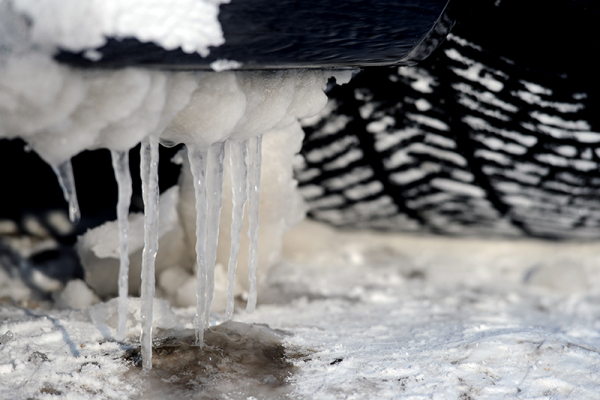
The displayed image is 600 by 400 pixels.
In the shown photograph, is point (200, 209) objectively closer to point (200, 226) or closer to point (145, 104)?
point (200, 226)

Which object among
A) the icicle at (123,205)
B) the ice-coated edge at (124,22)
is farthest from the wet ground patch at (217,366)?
the ice-coated edge at (124,22)

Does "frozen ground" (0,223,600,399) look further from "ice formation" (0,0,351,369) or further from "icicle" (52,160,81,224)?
"icicle" (52,160,81,224)

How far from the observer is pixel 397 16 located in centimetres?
101

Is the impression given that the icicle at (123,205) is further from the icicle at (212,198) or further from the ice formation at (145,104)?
the icicle at (212,198)

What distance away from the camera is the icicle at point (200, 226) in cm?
107

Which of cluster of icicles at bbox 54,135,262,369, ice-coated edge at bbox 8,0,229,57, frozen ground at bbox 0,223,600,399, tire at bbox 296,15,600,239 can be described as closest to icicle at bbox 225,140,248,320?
cluster of icicles at bbox 54,135,262,369

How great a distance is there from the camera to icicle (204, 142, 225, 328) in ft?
3.59

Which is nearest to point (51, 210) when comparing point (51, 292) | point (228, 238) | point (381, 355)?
point (51, 292)

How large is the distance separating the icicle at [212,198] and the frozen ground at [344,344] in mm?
157

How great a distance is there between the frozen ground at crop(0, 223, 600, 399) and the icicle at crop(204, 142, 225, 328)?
0.16 meters

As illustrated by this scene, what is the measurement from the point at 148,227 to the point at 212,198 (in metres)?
0.15

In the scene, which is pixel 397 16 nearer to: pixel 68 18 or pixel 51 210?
pixel 68 18

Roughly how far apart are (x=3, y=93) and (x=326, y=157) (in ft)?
3.52

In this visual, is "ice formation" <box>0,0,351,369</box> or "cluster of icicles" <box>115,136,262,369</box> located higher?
"ice formation" <box>0,0,351,369</box>
